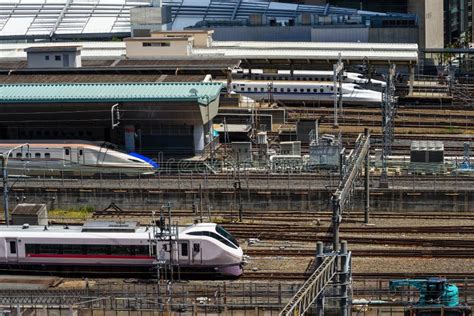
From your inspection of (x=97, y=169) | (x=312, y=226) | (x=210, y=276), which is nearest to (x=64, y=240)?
(x=210, y=276)

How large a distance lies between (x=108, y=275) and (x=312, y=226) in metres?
5.33

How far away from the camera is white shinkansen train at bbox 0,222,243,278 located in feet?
65.2

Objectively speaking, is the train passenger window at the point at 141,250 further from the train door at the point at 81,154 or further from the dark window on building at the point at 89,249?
the train door at the point at 81,154

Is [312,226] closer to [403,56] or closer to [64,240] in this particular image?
[64,240]

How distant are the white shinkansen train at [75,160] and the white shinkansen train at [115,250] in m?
7.15

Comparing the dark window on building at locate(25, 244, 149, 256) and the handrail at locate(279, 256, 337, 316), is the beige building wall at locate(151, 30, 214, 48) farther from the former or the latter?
the handrail at locate(279, 256, 337, 316)

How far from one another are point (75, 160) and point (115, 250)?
8.30 meters

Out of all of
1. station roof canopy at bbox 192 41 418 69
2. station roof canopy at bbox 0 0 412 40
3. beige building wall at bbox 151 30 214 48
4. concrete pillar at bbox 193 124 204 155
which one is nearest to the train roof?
concrete pillar at bbox 193 124 204 155

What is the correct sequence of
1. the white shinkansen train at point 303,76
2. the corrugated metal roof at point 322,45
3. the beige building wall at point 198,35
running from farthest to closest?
the beige building wall at point 198,35, the corrugated metal roof at point 322,45, the white shinkansen train at point 303,76

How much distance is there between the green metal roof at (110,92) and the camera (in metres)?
29.7

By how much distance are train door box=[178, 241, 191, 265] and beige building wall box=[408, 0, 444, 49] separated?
98.1 ft

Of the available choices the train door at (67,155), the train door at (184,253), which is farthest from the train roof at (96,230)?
the train door at (67,155)

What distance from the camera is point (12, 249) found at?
20.5 meters

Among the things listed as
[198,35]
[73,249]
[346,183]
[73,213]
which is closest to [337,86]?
[198,35]
